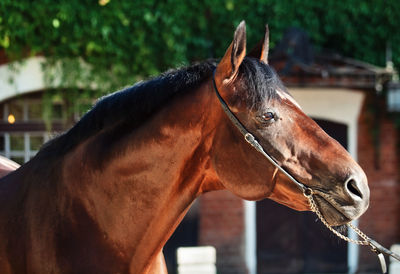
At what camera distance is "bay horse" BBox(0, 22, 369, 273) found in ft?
5.75

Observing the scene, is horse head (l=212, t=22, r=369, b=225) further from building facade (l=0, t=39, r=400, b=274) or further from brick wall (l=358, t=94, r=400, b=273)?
brick wall (l=358, t=94, r=400, b=273)

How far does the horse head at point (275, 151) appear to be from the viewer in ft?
5.57

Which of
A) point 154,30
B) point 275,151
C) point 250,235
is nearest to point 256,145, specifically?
point 275,151

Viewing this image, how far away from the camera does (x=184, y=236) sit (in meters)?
6.53

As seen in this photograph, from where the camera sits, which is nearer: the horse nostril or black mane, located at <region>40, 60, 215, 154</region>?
the horse nostril

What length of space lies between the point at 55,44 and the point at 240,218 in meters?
3.63

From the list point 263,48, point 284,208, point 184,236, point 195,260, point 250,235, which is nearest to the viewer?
point 263,48

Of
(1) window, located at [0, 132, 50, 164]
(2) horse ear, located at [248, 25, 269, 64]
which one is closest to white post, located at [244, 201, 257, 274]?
(1) window, located at [0, 132, 50, 164]

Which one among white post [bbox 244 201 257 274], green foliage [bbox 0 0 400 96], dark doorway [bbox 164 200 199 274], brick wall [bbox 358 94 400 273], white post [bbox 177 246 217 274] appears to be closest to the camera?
white post [bbox 177 246 217 274]

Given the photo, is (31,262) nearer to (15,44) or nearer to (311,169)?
(311,169)

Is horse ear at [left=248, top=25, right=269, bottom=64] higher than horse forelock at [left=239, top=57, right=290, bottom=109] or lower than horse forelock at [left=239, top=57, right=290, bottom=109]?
higher

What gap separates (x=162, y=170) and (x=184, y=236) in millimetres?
4859

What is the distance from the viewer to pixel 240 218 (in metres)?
6.61

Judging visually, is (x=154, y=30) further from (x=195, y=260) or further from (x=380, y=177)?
(x=380, y=177)
